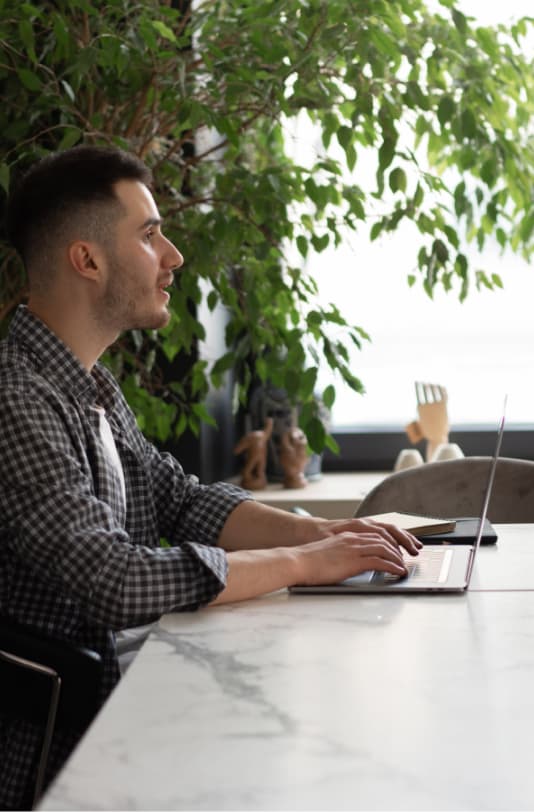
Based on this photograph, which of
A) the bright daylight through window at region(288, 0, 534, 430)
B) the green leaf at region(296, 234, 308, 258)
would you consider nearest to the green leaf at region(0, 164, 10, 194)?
the green leaf at region(296, 234, 308, 258)

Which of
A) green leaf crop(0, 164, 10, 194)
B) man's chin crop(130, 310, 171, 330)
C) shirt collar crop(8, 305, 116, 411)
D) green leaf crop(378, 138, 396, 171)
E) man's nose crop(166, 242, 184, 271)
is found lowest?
shirt collar crop(8, 305, 116, 411)

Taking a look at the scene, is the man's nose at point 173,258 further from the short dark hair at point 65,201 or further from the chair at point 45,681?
the chair at point 45,681

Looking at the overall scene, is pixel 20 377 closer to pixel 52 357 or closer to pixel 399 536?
Result: pixel 52 357

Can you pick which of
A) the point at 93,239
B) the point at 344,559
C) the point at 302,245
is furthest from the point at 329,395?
the point at 344,559

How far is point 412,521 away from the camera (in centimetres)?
164

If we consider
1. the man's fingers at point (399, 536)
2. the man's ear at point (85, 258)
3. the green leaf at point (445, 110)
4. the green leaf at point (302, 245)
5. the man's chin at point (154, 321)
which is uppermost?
the green leaf at point (445, 110)

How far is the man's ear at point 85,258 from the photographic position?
1650mm

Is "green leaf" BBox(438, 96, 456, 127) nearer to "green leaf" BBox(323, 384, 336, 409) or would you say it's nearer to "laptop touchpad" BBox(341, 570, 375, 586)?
"green leaf" BBox(323, 384, 336, 409)

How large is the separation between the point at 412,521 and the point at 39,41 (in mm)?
1384

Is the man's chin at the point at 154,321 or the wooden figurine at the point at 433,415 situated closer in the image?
the man's chin at the point at 154,321

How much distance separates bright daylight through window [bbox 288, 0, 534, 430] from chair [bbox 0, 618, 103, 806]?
255 cm

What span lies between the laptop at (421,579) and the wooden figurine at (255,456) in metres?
1.82

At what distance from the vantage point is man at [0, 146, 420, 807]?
4.08 feet

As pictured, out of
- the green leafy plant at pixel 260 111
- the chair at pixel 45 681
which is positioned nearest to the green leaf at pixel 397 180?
the green leafy plant at pixel 260 111
